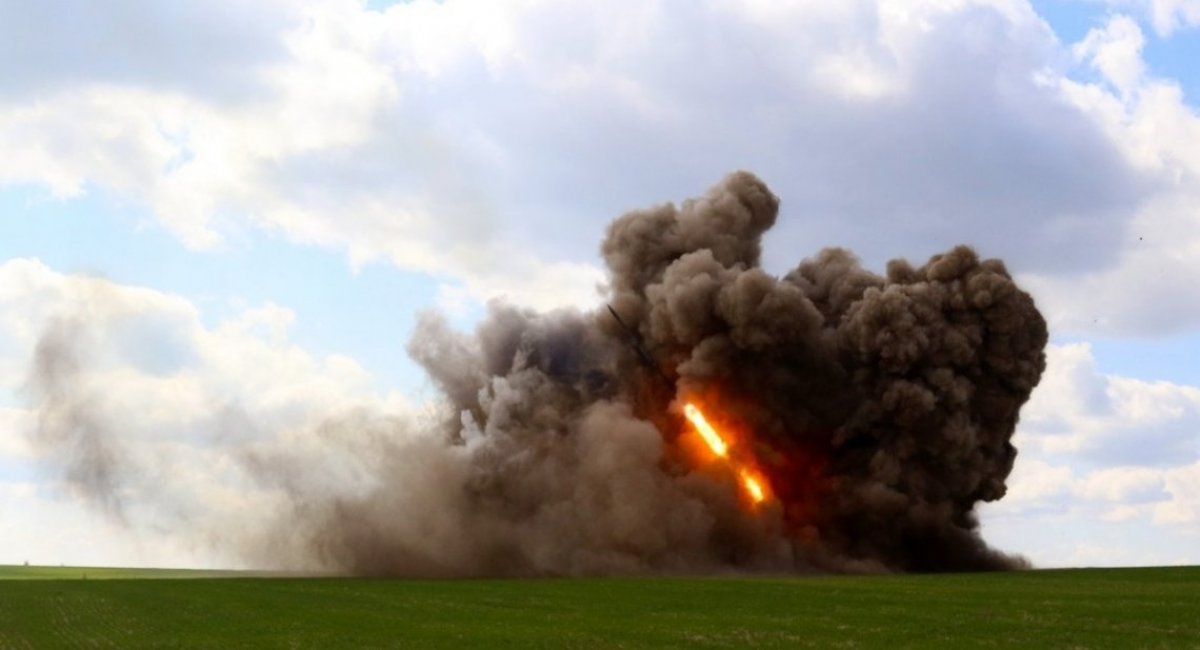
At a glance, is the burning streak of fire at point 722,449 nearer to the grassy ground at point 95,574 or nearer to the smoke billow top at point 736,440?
the smoke billow top at point 736,440

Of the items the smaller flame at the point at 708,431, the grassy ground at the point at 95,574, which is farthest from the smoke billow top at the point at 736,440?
the grassy ground at the point at 95,574

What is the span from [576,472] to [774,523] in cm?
1288

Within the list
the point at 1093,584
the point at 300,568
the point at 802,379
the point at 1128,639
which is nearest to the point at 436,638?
the point at 1128,639

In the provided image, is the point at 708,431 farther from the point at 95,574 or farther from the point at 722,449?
the point at 95,574

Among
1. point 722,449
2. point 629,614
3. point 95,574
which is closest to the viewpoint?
point 629,614

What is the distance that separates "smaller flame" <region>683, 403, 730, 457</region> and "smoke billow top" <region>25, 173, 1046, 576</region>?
0.78 metres

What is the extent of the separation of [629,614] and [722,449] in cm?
3712

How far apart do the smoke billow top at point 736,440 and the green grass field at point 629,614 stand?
10.1 m

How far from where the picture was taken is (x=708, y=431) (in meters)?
86.1

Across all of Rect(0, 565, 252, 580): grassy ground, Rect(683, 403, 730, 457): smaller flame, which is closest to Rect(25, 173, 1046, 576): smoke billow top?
Rect(683, 403, 730, 457): smaller flame

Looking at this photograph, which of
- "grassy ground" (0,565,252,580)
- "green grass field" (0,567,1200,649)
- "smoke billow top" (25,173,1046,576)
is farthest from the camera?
"grassy ground" (0,565,252,580)

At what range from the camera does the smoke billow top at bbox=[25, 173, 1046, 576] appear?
8256 centimetres

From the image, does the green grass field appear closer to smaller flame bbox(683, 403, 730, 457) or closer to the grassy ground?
smaller flame bbox(683, 403, 730, 457)

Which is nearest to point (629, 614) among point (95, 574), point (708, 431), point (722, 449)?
point (722, 449)
